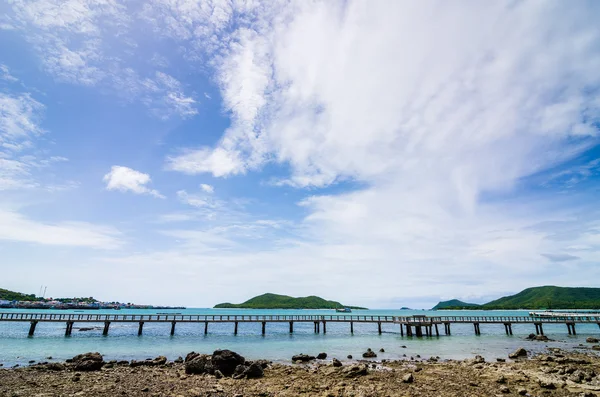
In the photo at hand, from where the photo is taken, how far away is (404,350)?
129 ft

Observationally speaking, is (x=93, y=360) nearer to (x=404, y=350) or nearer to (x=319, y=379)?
(x=319, y=379)

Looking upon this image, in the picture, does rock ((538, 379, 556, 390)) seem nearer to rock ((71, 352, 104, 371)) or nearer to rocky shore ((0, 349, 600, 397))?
rocky shore ((0, 349, 600, 397))

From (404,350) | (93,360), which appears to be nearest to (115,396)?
(93,360)

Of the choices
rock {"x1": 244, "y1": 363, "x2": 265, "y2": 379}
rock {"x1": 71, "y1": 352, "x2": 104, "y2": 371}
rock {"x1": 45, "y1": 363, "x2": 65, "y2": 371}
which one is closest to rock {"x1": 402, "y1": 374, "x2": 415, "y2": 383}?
rock {"x1": 244, "y1": 363, "x2": 265, "y2": 379}

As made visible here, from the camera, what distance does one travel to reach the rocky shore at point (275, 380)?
17500mm

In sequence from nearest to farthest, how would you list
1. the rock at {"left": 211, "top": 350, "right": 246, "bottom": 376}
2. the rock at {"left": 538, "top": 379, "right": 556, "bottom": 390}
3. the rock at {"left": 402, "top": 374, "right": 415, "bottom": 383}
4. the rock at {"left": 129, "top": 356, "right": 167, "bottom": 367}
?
the rock at {"left": 538, "top": 379, "right": 556, "bottom": 390} < the rock at {"left": 402, "top": 374, "right": 415, "bottom": 383} < the rock at {"left": 211, "top": 350, "right": 246, "bottom": 376} < the rock at {"left": 129, "top": 356, "right": 167, "bottom": 367}

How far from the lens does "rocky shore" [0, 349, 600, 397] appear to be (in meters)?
17.5

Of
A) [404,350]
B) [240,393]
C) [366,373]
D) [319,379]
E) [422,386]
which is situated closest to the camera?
[240,393]

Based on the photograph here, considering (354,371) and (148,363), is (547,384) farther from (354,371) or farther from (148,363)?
(148,363)

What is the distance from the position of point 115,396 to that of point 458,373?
2159 centimetres

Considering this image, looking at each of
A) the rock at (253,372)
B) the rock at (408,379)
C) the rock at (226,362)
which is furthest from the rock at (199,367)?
the rock at (408,379)

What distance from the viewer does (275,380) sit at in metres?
21.2

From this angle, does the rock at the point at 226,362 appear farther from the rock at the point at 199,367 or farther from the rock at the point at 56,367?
the rock at the point at 56,367

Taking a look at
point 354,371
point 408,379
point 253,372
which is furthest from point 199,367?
point 408,379
